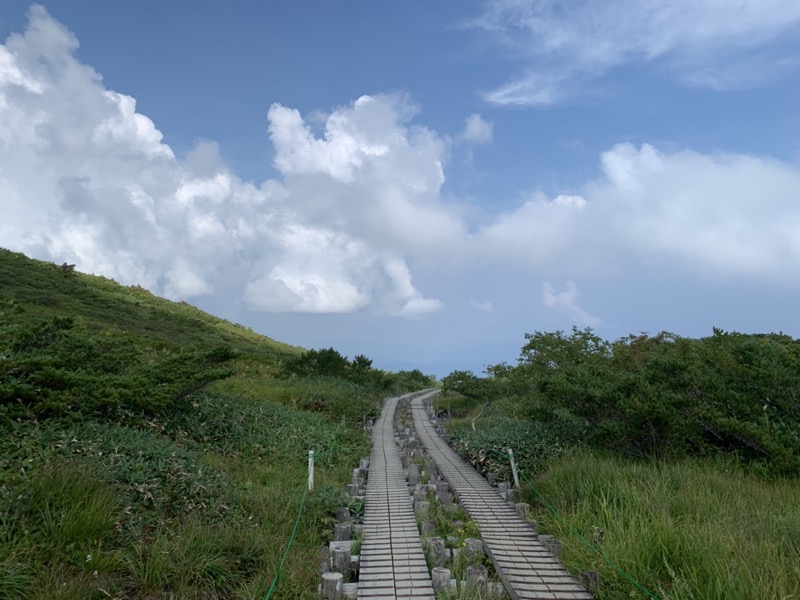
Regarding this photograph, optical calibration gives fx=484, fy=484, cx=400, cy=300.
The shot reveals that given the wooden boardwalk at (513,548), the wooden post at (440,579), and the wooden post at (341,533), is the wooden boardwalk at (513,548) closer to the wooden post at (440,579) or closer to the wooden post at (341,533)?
the wooden post at (440,579)

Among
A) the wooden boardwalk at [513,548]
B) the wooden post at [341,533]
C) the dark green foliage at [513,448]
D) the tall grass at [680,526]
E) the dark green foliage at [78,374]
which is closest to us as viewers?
the tall grass at [680,526]

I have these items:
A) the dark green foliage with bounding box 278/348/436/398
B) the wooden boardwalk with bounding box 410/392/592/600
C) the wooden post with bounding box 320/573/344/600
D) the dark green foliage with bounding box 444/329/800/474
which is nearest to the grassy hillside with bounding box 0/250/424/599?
the wooden post with bounding box 320/573/344/600

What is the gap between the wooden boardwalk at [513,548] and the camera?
5.41 meters

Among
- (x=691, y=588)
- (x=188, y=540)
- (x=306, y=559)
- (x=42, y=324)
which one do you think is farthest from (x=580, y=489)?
(x=42, y=324)

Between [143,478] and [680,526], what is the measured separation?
6992 millimetres

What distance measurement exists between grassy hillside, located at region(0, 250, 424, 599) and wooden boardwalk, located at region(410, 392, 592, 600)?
7.71 ft

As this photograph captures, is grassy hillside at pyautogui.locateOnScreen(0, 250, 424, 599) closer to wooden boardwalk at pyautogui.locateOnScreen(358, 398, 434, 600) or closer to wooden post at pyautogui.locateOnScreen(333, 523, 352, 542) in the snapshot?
wooden post at pyautogui.locateOnScreen(333, 523, 352, 542)

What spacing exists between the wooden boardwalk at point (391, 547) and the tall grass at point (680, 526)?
1.96m

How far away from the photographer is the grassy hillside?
509 cm

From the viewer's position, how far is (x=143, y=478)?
268 inches

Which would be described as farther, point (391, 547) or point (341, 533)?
point (341, 533)

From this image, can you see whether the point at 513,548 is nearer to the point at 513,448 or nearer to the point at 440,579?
the point at 440,579

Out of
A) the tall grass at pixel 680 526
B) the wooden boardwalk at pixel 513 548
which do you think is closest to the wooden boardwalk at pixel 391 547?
the wooden boardwalk at pixel 513 548

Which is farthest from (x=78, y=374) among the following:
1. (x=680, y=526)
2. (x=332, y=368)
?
(x=332, y=368)
